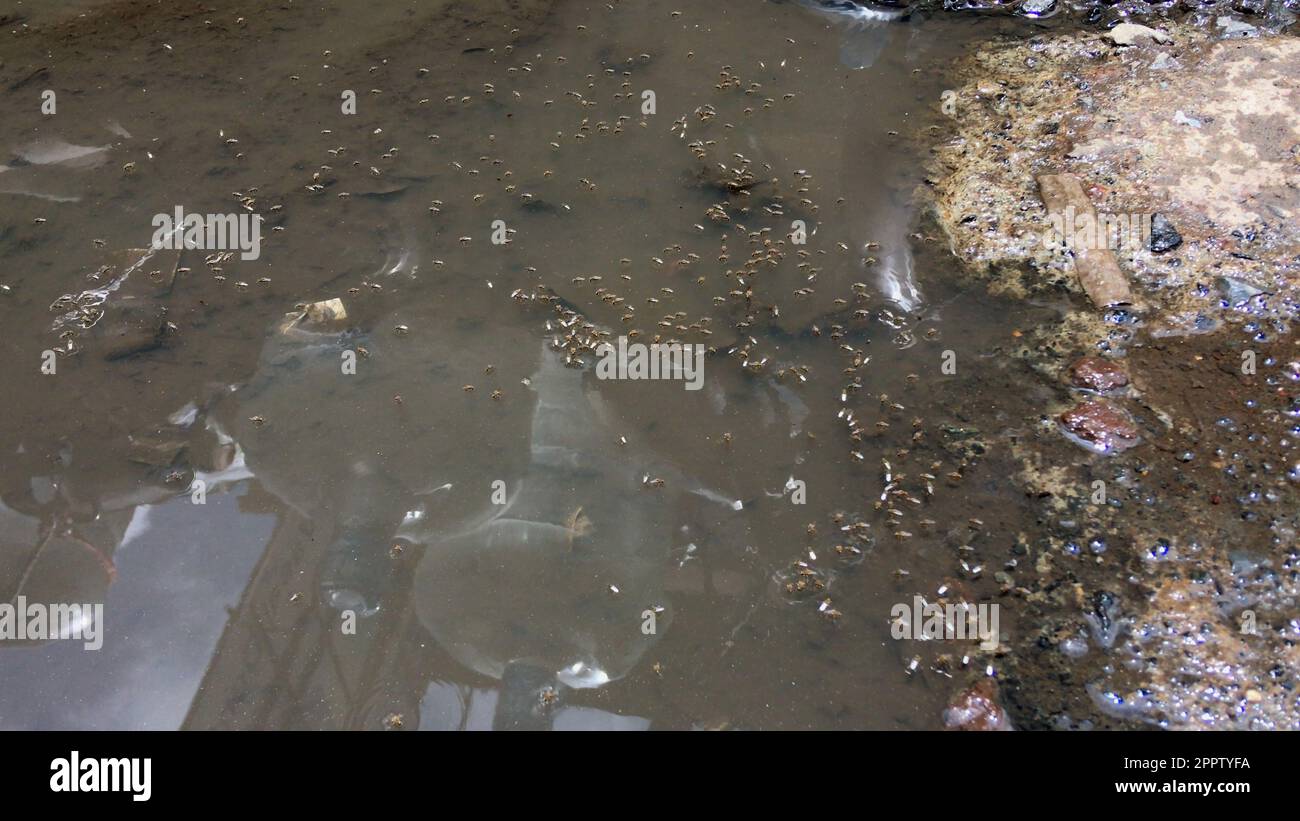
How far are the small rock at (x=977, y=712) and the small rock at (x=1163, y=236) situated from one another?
2408 millimetres

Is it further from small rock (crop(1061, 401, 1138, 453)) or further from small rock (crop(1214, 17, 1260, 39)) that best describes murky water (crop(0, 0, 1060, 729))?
small rock (crop(1214, 17, 1260, 39))

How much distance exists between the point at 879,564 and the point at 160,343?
3354 millimetres

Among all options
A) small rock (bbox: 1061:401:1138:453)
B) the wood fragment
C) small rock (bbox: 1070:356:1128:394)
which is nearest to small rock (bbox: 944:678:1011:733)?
small rock (bbox: 1061:401:1138:453)

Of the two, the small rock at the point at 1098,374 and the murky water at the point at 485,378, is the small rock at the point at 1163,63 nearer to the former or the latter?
the murky water at the point at 485,378

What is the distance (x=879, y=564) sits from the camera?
361 centimetres

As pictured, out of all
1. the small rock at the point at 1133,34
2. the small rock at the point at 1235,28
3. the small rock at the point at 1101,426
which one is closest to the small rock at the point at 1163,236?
the small rock at the point at 1101,426

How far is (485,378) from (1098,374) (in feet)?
8.63

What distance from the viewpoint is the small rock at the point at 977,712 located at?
10.5 ft

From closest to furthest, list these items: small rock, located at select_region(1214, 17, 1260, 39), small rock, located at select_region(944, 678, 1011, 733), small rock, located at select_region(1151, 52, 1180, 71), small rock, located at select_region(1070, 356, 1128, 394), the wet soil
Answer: small rock, located at select_region(944, 678, 1011, 733) → the wet soil → small rock, located at select_region(1070, 356, 1128, 394) → small rock, located at select_region(1151, 52, 1180, 71) → small rock, located at select_region(1214, 17, 1260, 39)

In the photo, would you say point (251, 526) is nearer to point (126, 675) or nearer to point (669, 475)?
point (126, 675)

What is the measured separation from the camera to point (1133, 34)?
5.54 m

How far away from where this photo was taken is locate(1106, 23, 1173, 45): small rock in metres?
5.50

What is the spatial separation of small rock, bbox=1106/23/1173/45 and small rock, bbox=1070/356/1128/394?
2.48m
